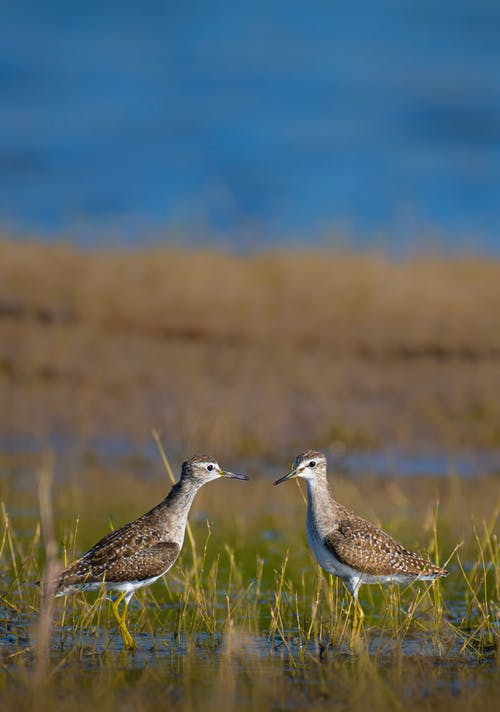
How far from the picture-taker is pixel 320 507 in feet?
27.5

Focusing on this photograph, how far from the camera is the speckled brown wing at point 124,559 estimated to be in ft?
25.2

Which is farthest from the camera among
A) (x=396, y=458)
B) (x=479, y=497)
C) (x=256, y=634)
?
(x=396, y=458)

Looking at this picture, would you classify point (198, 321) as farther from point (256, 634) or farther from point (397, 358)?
point (256, 634)

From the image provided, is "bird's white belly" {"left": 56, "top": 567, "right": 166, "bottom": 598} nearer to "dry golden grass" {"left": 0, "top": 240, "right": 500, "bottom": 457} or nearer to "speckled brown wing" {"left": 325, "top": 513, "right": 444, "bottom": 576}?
→ "speckled brown wing" {"left": 325, "top": 513, "right": 444, "bottom": 576}

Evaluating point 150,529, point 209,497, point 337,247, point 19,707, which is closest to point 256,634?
point 150,529

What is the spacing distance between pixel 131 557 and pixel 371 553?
155cm

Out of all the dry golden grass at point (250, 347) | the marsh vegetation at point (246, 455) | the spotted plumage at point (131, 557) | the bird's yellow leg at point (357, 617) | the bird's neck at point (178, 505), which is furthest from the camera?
the dry golden grass at point (250, 347)

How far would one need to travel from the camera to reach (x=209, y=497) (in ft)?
41.2

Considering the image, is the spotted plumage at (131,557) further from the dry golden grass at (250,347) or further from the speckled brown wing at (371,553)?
the dry golden grass at (250,347)

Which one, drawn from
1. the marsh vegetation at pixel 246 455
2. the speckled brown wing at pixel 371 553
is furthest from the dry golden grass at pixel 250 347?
the speckled brown wing at pixel 371 553

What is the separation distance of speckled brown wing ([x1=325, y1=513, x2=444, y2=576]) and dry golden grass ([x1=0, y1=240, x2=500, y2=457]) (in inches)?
228

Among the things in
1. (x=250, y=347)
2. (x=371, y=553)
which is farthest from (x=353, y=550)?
(x=250, y=347)

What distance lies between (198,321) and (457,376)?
3.72m

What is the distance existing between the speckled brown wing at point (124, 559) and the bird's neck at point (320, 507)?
37.8 inches
